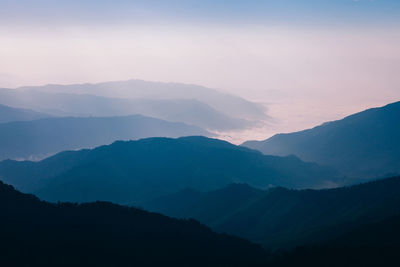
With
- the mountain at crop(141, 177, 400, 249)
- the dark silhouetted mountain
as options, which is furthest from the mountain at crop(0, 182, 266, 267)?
the mountain at crop(141, 177, 400, 249)

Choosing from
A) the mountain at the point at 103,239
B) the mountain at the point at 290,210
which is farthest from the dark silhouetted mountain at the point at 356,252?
the mountain at the point at 290,210

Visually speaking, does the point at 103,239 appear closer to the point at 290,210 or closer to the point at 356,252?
the point at 356,252

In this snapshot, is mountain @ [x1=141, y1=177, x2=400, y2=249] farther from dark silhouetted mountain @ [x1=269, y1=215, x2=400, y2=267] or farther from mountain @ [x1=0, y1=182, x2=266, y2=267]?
mountain @ [x1=0, y1=182, x2=266, y2=267]

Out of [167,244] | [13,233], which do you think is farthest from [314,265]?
[13,233]

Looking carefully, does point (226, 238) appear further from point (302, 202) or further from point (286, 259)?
point (302, 202)

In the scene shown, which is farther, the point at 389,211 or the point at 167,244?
the point at 389,211
